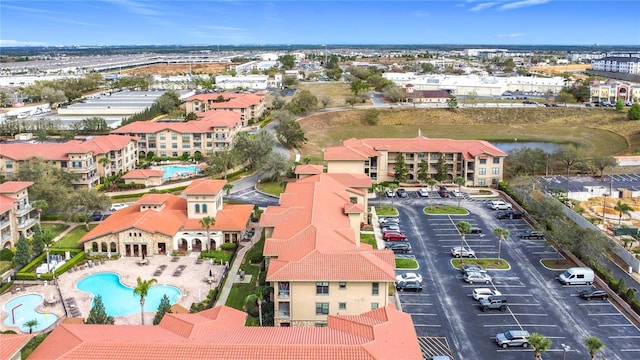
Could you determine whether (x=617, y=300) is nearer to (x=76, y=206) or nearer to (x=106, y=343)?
(x=106, y=343)

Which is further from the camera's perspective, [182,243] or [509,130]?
[509,130]

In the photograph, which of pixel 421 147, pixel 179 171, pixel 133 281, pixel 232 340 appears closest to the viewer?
pixel 232 340

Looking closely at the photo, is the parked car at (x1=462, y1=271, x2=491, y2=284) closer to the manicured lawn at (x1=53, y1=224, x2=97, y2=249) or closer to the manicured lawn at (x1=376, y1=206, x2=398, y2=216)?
the manicured lawn at (x1=376, y1=206, x2=398, y2=216)

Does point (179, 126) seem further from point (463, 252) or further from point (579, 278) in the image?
point (579, 278)

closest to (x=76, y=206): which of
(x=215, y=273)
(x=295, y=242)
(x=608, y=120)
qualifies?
(x=215, y=273)

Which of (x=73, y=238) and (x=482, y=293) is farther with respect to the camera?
(x=73, y=238)

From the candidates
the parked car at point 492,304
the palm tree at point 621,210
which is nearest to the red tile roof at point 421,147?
the palm tree at point 621,210

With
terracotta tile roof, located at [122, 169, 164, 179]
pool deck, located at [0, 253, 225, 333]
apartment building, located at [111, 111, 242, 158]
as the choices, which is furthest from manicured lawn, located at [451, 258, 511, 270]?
apartment building, located at [111, 111, 242, 158]

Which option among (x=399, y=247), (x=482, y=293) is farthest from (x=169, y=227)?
(x=482, y=293)
